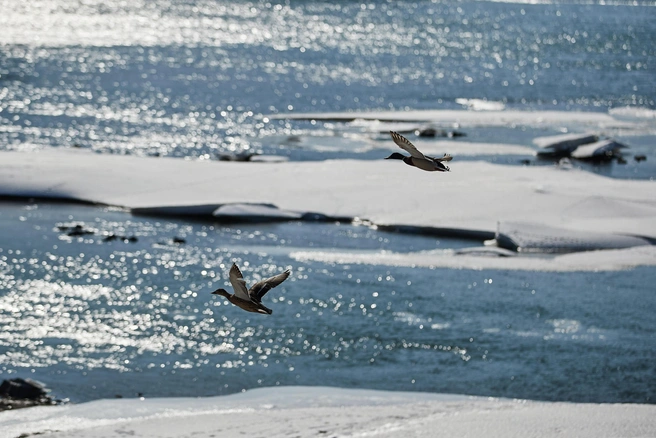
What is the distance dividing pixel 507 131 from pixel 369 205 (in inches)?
467

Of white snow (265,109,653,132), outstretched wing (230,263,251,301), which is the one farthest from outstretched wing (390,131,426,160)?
white snow (265,109,653,132)

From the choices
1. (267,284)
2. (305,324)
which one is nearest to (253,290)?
(267,284)

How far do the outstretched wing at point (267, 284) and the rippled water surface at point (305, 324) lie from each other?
6.65m

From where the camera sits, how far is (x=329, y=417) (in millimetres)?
11188

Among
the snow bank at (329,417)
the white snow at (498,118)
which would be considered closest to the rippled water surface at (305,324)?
the snow bank at (329,417)

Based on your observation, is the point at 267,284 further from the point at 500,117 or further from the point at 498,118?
the point at 500,117

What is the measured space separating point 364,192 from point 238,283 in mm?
16060

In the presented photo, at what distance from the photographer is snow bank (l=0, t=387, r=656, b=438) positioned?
10.6 metres

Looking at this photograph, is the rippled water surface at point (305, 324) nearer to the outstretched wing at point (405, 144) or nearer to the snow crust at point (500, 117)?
the outstretched wing at point (405, 144)

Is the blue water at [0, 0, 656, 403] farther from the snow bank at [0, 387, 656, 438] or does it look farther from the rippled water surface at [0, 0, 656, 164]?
the snow bank at [0, 387, 656, 438]

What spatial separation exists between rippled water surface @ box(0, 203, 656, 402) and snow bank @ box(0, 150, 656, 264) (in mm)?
1714

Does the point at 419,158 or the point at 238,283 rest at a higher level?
→ the point at 419,158

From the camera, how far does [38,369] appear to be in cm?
1265

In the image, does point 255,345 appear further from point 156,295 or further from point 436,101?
point 436,101
